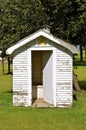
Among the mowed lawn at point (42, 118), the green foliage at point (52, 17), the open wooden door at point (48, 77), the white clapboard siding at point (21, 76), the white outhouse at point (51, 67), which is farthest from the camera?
the green foliage at point (52, 17)

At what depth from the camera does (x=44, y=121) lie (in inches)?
576

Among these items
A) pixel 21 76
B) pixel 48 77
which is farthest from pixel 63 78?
pixel 21 76

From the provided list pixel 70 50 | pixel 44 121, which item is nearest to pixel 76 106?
pixel 70 50

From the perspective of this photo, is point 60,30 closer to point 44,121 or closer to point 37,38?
point 37,38

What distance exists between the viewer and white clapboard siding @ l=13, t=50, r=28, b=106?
18.4 meters

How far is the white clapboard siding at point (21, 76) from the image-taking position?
18.4m

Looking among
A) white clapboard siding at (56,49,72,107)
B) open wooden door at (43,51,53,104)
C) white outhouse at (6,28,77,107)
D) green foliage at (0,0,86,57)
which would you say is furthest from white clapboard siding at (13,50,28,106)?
green foliage at (0,0,86,57)

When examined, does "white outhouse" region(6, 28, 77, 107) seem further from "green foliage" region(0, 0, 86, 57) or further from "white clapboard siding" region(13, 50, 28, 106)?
"green foliage" region(0, 0, 86, 57)

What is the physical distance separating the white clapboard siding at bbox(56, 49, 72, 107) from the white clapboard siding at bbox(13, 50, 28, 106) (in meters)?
1.33

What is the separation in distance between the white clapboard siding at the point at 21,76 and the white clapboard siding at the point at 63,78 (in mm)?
1334

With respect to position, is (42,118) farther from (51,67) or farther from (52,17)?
(52,17)

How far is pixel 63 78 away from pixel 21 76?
1.75m

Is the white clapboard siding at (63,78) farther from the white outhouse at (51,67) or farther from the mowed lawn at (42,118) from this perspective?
the mowed lawn at (42,118)

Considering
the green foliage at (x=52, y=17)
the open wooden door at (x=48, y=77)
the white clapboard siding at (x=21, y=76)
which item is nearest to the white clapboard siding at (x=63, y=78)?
the open wooden door at (x=48, y=77)
